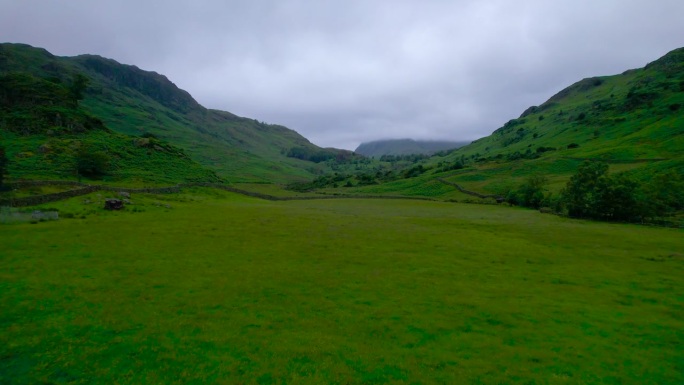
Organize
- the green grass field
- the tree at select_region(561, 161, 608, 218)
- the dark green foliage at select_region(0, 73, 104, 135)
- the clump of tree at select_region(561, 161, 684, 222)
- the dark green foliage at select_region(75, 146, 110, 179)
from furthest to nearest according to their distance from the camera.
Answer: the dark green foliage at select_region(0, 73, 104, 135) → the dark green foliage at select_region(75, 146, 110, 179) → the tree at select_region(561, 161, 608, 218) → the clump of tree at select_region(561, 161, 684, 222) → the green grass field

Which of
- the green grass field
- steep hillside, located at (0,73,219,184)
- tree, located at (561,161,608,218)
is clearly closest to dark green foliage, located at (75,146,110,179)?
steep hillside, located at (0,73,219,184)

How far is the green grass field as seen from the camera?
14.8 m

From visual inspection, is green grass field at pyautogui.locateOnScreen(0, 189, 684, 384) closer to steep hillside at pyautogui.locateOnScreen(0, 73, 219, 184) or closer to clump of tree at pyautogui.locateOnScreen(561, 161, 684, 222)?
clump of tree at pyautogui.locateOnScreen(561, 161, 684, 222)

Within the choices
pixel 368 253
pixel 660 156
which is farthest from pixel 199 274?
pixel 660 156

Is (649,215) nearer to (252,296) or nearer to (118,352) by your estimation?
(252,296)

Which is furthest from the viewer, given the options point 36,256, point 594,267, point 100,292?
point 594,267

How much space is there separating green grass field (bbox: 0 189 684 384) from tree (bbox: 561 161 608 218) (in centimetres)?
3022

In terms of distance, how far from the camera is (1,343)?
1575cm

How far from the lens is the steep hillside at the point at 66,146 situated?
9331 centimetres

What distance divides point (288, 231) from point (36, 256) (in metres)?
26.7

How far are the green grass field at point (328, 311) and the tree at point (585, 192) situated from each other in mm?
30217

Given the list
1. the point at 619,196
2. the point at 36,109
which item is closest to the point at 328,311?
the point at 619,196

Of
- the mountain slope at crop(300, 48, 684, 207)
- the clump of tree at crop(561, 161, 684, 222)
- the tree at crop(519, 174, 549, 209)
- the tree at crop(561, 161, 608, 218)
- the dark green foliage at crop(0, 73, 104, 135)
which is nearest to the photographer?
the clump of tree at crop(561, 161, 684, 222)

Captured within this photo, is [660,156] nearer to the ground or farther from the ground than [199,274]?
farther from the ground
